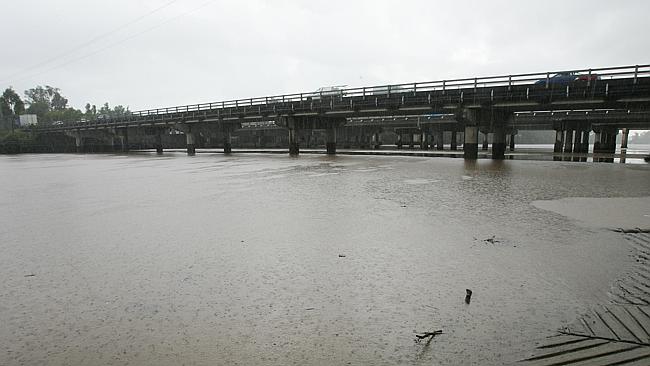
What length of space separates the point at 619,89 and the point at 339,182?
20811mm

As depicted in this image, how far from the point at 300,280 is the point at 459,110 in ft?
85.5

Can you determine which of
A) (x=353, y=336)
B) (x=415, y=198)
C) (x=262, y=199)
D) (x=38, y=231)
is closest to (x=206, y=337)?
(x=353, y=336)

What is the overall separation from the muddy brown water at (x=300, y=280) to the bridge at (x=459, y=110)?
17.6 m

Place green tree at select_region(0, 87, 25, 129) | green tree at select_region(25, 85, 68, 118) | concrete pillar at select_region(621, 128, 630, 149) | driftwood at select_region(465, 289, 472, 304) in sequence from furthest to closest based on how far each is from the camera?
green tree at select_region(25, 85, 68, 118)
green tree at select_region(0, 87, 25, 129)
concrete pillar at select_region(621, 128, 630, 149)
driftwood at select_region(465, 289, 472, 304)

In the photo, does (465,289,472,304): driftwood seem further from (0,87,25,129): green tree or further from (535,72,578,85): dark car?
(0,87,25,129): green tree

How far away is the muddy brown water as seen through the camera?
299 cm

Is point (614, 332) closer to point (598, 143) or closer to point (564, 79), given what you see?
point (564, 79)

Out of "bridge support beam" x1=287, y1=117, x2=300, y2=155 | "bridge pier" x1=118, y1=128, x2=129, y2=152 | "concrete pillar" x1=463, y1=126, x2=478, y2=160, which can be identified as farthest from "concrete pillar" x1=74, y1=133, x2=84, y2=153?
"concrete pillar" x1=463, y1=126, x2=478, y2=160

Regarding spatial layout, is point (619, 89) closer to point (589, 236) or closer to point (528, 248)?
point (589, 236)

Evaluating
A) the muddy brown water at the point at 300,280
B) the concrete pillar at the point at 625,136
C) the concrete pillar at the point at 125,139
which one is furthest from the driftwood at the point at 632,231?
the concrete pillar at the point at 625,136

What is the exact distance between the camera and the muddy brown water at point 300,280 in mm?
2994

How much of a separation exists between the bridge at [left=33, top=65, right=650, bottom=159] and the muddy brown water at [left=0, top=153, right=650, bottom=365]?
57.7 feet

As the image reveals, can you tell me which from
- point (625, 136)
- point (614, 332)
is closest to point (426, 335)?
point (614, 332)

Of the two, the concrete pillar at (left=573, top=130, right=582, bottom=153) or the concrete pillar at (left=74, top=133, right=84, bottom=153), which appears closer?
A: the concrete pillar at (left=573, top=130, right=582, bottom=153)
